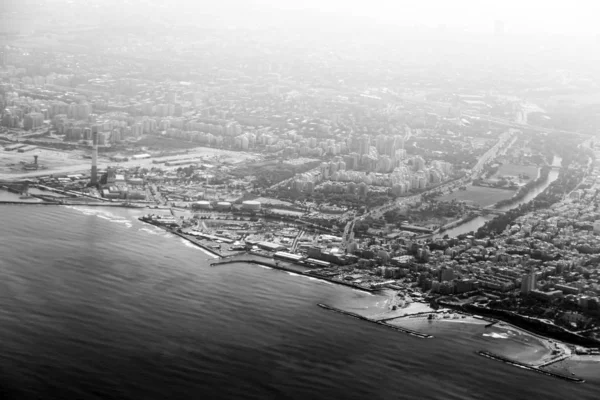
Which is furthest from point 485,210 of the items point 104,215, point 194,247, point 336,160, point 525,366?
point 525,366

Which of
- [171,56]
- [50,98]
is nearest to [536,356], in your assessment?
[50,98]

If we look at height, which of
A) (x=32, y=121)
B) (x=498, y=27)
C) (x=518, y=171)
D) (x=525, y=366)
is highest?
(x=498, y=27)

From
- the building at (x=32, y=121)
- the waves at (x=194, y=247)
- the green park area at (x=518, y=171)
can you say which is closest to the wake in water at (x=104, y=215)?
the waves at (x=194, y=247)

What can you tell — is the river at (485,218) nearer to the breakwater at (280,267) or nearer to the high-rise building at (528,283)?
the high-rise building at (528,283)

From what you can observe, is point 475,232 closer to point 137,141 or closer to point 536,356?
point 536,356

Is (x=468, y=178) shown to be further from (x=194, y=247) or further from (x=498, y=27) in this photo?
(x=498, y=27)

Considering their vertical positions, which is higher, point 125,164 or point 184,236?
point 125,164
